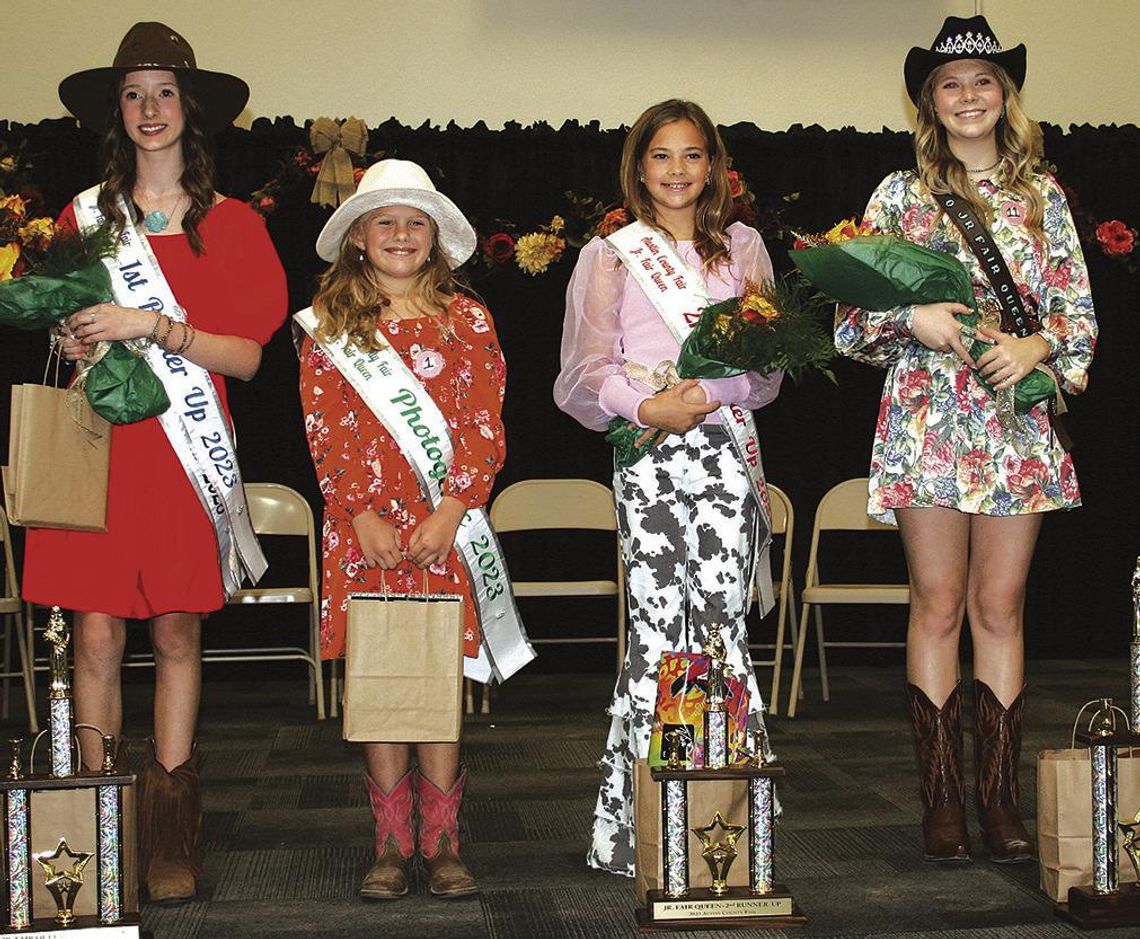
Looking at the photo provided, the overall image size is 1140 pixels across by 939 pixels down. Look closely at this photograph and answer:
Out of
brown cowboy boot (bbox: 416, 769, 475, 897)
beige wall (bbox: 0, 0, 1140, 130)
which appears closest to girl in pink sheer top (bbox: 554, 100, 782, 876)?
brown cowboy boot (bbox: 416, 769, 475, 897)

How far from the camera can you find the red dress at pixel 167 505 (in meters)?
2.50

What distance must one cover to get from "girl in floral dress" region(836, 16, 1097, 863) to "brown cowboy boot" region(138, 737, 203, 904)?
139cm

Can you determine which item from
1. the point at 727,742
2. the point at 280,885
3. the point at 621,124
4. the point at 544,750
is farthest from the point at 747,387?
the point at 621,124

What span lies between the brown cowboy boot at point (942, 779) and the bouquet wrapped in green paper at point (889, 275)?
63cm

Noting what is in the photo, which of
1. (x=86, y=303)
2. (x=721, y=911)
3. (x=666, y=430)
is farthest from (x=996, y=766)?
(x=86, y=303)

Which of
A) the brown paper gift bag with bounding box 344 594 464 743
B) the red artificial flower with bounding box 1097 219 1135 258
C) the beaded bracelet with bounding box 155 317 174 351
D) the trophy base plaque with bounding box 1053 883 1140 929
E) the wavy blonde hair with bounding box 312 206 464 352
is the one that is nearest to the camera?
the trophy base plaque with bounding box 1053 883 1140 929

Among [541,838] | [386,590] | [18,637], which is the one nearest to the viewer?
[386,590]

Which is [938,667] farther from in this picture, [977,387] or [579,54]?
[579,54]

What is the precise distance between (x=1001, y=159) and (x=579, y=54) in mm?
3808

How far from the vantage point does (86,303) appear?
2410mm

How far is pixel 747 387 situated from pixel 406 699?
84cm

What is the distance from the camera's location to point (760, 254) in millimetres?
2729

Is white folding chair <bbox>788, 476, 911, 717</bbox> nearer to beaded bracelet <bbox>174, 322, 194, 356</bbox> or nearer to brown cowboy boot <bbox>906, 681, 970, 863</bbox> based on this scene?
brown cowboy boot <bbox>906, 681, 970, 863</bbox>

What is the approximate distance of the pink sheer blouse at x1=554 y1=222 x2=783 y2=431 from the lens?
2.63m
